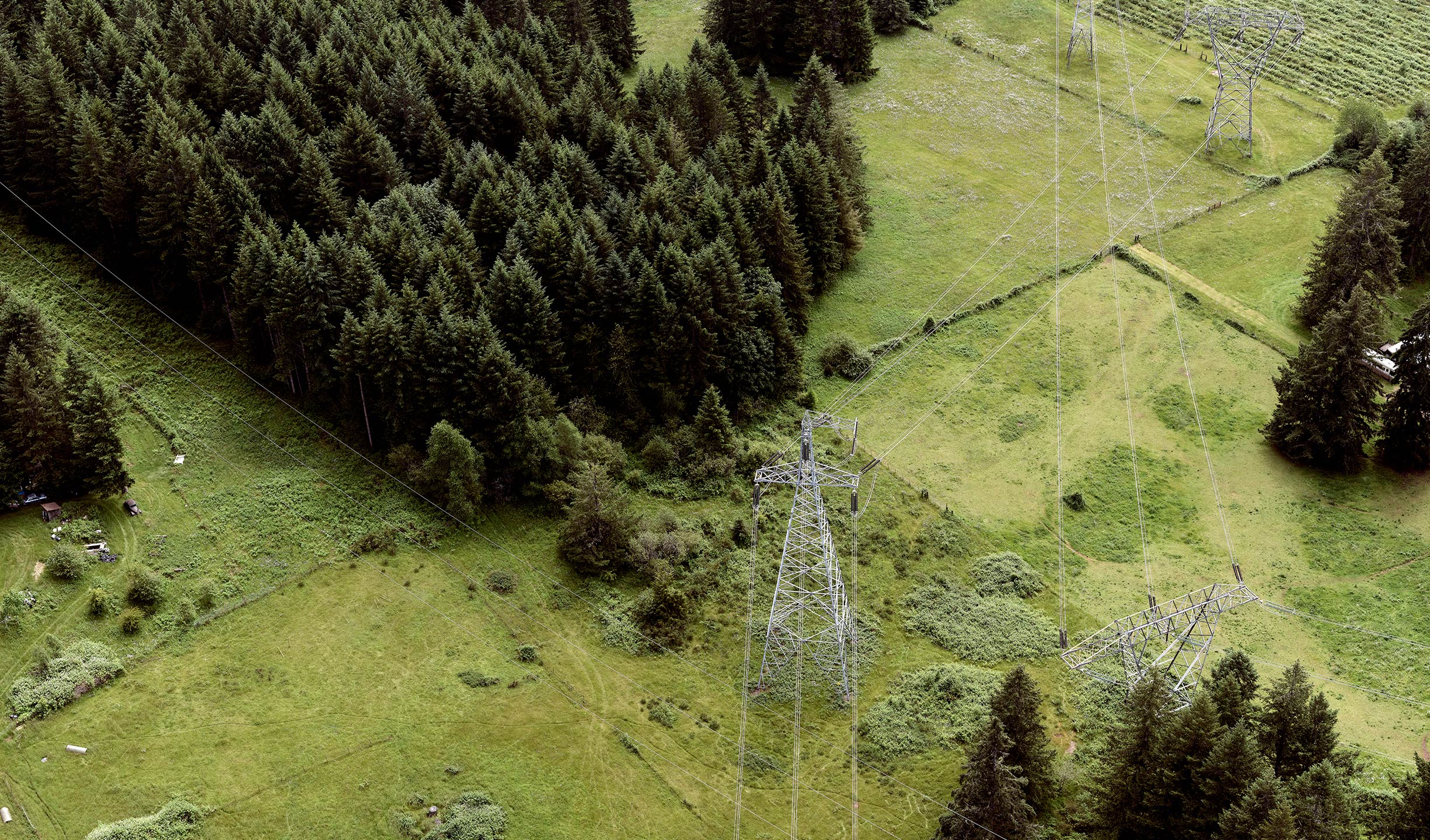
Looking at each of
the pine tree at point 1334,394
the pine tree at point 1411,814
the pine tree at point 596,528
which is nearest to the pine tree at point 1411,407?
the pine tree at point 1334,394

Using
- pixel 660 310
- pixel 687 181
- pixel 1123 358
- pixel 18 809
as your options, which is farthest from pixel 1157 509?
pixel 18 809

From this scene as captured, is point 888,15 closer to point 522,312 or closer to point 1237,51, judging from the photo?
point 1237,51

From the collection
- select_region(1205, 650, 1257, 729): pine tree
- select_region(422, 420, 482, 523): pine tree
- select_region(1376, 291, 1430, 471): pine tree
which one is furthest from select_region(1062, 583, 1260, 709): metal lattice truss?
select_region(422, 420, 482, 523): pine tree

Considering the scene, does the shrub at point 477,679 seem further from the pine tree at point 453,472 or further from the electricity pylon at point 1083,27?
the electricity pylon at point 1083,27

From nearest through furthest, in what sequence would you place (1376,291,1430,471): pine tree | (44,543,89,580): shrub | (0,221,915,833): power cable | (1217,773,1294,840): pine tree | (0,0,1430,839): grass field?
1. (1217,773,1294,840): pine tree
2. (0,0,1430,839): grass field
3. (0,221,915,833): power cable
4. (44,543,89,580): shrub
5. (1376,291,1430,471): pine tree

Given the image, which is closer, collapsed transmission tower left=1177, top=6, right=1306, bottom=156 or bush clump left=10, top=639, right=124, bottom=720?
bush clump left=10, top=639, right=124, bottom=720

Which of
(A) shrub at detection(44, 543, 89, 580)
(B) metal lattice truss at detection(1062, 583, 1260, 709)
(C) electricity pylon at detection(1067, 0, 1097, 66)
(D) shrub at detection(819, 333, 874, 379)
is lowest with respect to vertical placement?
(B) metal lattice truss at detection(1062, 583, 1260, 709)

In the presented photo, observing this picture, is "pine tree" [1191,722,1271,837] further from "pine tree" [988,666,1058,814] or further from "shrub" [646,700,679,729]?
"shrub" [646,700,679,729]
